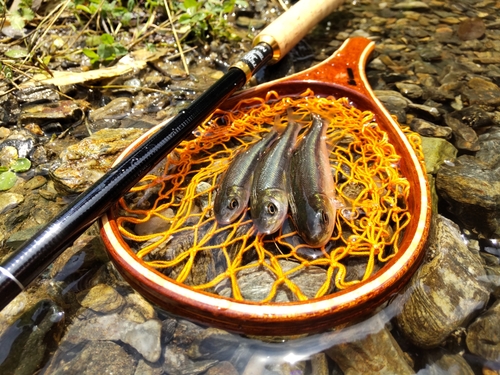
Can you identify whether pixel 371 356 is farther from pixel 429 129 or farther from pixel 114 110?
pixel 114 110

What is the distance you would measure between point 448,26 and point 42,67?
18.6 ft

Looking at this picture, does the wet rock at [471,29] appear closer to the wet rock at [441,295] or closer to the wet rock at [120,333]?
the wet rock at [441,295]

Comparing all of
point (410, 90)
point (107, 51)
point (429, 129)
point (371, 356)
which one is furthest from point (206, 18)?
point (371, 356)

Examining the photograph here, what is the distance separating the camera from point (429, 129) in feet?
14.1

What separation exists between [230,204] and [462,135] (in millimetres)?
2754

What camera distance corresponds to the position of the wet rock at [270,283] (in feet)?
8.52

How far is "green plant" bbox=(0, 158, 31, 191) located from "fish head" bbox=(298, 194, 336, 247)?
8.93 feet

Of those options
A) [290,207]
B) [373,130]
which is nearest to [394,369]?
[290,207]

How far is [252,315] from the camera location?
84.8 inches

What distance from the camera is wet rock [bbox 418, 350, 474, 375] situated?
2570 mm

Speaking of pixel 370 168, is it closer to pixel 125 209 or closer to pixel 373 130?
pixel 373 130

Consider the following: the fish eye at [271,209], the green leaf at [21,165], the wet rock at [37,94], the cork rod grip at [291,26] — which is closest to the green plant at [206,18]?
the cork rod grip at [291,26]

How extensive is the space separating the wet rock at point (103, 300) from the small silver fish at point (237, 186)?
0.87 metres

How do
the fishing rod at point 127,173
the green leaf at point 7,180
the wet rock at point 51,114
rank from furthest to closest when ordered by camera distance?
1. the wet rock at point 51,114
2. the green leaf at point 7,180
3. the fishing rod at point 127,173
